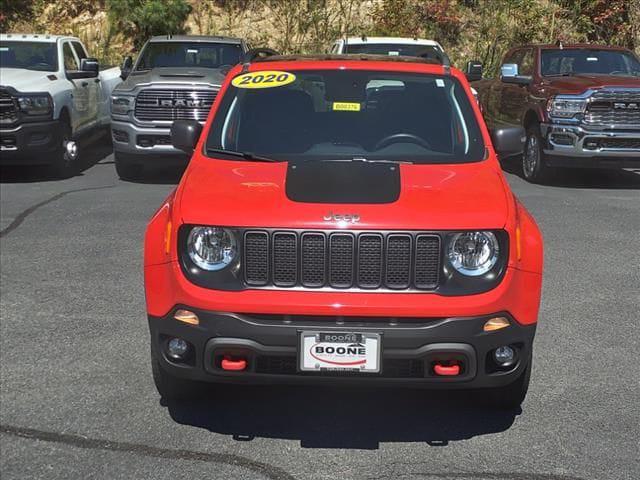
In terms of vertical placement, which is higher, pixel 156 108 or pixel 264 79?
pixel 264 79

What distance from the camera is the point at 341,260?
3865mm

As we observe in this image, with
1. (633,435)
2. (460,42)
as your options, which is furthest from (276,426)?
(460,42)

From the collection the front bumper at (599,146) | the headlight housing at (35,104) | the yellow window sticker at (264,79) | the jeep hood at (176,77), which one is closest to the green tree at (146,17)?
the jeep hood at (176,77)

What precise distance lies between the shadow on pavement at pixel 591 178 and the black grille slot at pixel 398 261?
8737 mm

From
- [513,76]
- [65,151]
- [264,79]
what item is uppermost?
[264,79]

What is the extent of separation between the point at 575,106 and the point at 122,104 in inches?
231

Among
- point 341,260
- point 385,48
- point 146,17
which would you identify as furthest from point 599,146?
point 146,17

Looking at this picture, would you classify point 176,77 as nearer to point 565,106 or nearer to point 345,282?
point 565,106

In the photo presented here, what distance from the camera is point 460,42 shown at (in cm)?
2317

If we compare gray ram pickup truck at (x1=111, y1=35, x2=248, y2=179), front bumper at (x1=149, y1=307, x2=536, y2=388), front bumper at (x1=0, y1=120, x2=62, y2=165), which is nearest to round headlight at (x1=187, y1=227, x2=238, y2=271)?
front bumper at (x1=149, y1=307, x2=536, y2=388)

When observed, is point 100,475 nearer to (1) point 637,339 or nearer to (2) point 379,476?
(2) point 379,476

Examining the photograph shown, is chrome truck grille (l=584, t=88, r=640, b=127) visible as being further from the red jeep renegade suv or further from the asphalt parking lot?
the red jeep renegade suv

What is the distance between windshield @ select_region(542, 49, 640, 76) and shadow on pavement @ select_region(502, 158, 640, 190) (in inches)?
59.6

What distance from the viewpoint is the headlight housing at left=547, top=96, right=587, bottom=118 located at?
11.4 m
